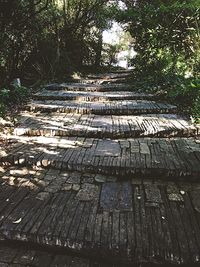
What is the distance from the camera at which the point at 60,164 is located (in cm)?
362

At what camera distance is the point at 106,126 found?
5090 millimetres

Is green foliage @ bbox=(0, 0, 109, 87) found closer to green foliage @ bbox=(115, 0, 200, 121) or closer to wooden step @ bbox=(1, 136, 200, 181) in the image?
green foliage @ bbox=(115, 0, 200, 121)

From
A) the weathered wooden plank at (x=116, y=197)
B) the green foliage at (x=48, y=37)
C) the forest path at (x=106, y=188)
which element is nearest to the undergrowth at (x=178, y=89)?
the forest path at (x=106, y=188)

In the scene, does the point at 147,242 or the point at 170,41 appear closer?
the point at 147,242

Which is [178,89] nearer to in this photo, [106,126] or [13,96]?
[106,126]

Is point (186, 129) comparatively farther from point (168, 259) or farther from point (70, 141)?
point (168, 259)

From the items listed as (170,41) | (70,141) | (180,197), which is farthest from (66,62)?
(180,197)

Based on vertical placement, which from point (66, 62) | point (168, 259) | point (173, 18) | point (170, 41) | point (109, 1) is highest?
point (109, 1)

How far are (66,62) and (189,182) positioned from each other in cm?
1006

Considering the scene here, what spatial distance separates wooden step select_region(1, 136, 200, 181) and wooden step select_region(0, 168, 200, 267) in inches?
5.0

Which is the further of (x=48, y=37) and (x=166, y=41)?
(x=48, y=37)

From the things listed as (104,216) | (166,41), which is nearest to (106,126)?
(104,216)

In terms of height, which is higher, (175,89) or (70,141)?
(175,89)

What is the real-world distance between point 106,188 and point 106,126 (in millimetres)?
2000
